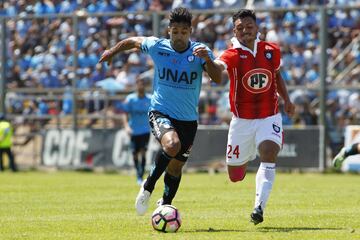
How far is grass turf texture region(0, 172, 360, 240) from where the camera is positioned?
9898 millimetres

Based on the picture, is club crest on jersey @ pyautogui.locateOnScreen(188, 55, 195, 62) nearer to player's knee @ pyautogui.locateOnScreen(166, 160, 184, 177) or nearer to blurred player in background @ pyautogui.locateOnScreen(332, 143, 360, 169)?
player's knee @ pyautogui.locateOnScreen(166, 160, 184, 177)

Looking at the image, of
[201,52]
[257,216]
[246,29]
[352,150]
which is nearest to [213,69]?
[201,52]

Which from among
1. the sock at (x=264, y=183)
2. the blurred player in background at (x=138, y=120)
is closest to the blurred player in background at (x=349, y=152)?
the sock at (x=264, y=183)

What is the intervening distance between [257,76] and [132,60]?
1661 cm

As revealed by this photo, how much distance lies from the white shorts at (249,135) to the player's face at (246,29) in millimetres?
1001

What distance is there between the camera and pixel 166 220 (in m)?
10.1

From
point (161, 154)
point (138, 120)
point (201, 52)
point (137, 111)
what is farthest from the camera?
point (138, 120)

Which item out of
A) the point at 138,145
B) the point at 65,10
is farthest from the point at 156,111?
the point at 65,10

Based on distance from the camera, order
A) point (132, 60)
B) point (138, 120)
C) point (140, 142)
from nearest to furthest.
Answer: point (138, 120) → point (140, 142) → point (132, 60)

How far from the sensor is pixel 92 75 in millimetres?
28062

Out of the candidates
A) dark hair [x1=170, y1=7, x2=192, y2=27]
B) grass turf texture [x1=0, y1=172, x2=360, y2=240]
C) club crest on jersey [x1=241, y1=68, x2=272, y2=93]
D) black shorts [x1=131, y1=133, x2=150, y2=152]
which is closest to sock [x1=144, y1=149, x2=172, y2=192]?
grass turf texture [x1=0, y1=172, x2=360, y2=240]

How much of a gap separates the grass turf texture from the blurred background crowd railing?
15.9 feet

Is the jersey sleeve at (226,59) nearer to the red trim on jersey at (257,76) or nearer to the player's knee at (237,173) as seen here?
the red trim on jersey at (257,76)

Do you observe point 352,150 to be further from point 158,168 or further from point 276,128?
point 158,168
